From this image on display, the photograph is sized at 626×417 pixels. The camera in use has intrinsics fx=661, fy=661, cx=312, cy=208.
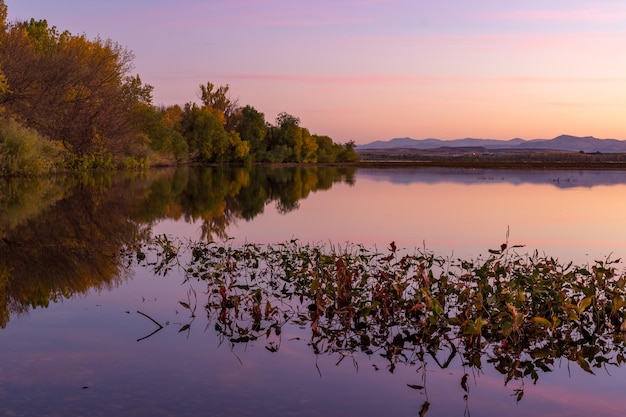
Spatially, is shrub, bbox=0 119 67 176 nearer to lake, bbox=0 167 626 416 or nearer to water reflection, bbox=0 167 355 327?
water reflection, bbox=0 167 355 327

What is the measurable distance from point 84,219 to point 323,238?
423 inches

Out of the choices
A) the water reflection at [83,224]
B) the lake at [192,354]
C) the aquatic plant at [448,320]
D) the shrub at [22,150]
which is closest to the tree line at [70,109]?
the shrub at [22,150]

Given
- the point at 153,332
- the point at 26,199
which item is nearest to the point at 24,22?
the point at 26,199

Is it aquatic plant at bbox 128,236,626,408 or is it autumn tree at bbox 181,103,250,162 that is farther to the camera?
autumn tree at bbox 181,103,250,162

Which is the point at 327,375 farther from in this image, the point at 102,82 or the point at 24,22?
the point at 24,22

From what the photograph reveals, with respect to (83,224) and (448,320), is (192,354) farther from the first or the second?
(83,224)

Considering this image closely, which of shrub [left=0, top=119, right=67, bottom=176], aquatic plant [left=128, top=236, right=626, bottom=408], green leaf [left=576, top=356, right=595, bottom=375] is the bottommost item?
green leaf [left=576, top=356, right=595, bottom=375]

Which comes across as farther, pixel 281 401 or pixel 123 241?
pixel 123 241

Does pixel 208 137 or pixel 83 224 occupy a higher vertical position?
pixel 208 137

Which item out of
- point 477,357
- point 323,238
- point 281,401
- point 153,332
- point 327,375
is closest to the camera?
point 281,401

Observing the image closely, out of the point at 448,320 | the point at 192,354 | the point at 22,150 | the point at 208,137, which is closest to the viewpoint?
the point at 192,354

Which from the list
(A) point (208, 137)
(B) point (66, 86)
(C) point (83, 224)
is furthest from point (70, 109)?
(A) point (208, 137)

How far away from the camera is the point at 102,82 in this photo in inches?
2520

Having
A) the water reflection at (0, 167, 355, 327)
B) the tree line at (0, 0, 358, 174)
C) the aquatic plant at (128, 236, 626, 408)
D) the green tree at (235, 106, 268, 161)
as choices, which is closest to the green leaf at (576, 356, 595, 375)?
the aquatic plant at (128, 236, 626, 408)
